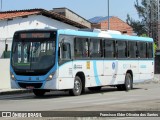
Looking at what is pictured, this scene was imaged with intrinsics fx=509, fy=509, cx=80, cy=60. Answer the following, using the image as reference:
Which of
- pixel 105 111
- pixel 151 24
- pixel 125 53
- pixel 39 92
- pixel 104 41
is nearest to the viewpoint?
pixel 105 111

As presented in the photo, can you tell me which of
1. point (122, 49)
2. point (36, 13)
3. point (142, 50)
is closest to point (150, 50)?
point (142, 50)

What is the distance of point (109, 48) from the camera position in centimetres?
2669

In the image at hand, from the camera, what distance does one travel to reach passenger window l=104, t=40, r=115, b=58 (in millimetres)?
26317

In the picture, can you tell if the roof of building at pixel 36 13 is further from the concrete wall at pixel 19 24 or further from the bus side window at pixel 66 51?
the bus side window at pixel 66 51

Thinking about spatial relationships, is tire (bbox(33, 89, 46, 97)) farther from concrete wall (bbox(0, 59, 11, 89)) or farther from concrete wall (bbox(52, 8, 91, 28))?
concrete wall (bbox(52, 8, 91, 28))

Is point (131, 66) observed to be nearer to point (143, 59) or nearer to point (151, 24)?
point (143, 59)

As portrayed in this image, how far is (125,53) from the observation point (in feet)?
92.8

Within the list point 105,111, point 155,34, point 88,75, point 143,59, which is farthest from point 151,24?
point 105,111

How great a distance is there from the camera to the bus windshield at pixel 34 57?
22.0 m

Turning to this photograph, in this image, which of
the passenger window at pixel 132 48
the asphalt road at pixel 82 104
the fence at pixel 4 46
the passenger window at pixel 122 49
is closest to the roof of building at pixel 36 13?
the fence at pixel 4 46

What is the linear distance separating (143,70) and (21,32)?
983 cm

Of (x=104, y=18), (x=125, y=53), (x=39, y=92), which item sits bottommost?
(x=39, y=92)

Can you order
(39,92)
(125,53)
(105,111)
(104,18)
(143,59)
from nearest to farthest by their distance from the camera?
1. (105,111)
2. (39,92)
3. (125,53)
4. (143,59)
5. (104,18)

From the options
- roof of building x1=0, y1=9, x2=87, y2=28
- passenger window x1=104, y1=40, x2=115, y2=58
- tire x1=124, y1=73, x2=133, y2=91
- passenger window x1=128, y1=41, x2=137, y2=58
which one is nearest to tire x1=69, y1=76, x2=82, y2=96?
passenger window x1=104, y1=40, x2=115, y2=58
